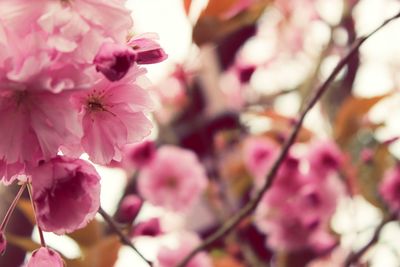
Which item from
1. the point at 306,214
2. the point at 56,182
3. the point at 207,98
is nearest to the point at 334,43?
the point at 306,214

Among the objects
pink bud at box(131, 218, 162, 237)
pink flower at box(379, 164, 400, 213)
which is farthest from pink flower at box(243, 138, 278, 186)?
pink bud at box(131, 218, 162, 237)

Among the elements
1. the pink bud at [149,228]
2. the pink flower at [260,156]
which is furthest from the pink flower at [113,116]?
the pink flower at [260,156]

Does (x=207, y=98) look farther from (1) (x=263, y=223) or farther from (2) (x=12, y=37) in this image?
(2) (x=12, y=37)

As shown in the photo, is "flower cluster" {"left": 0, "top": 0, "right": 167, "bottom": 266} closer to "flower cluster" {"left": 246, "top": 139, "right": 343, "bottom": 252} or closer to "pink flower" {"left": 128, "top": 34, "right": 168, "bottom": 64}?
"pink flower" {"left": 128, "top": 34, "right": 168, "bottom": 64}

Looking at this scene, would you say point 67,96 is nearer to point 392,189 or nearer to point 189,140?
point 392,189

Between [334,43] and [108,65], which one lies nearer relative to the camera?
[108,65]

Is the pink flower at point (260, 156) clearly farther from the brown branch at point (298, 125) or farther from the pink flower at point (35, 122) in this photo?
the pink flower at point (35, 122)

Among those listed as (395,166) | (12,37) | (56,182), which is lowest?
(395,166)
